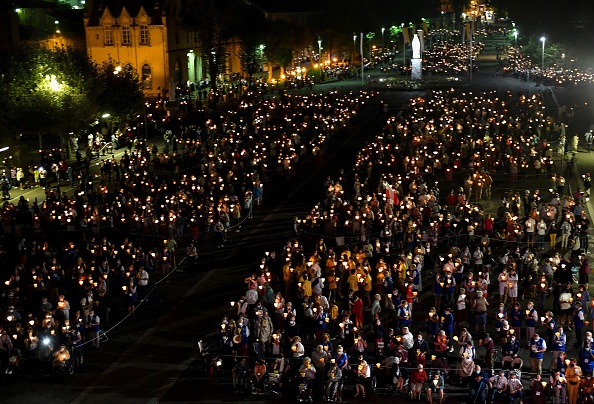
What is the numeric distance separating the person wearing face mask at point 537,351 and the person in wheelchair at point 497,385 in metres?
1.39

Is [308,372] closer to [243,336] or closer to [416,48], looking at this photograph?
[243,336]

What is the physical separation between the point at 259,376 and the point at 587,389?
6.62 m

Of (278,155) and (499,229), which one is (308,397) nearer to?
(499,229)

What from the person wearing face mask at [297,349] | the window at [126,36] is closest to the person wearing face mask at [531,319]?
the person wearing face mask at [297,349]

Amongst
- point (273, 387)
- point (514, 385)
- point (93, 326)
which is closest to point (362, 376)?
point (273, 387)

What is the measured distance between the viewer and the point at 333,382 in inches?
716

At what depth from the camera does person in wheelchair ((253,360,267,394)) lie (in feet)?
61.1

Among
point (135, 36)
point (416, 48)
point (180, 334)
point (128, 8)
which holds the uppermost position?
point (128, 8)

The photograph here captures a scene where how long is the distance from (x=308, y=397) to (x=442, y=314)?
233 inches

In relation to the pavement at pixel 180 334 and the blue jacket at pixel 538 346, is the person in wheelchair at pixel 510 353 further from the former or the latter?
the pavement at pixel 180 334

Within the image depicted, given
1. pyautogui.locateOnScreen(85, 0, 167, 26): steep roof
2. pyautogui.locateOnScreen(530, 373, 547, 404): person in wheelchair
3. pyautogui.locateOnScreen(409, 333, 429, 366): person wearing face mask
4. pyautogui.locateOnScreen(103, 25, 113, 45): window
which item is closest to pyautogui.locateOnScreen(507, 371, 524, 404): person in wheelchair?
A: pyautogui.locateOnScreen(530, 373, 547, 404): person in wheelchair

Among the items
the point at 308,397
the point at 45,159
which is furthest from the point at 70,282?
the point at 45,159

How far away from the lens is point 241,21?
80875 millimetres

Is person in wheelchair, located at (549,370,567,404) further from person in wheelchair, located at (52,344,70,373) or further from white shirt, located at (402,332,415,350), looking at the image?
person in wheelchair, located at (52,344,70,373)
